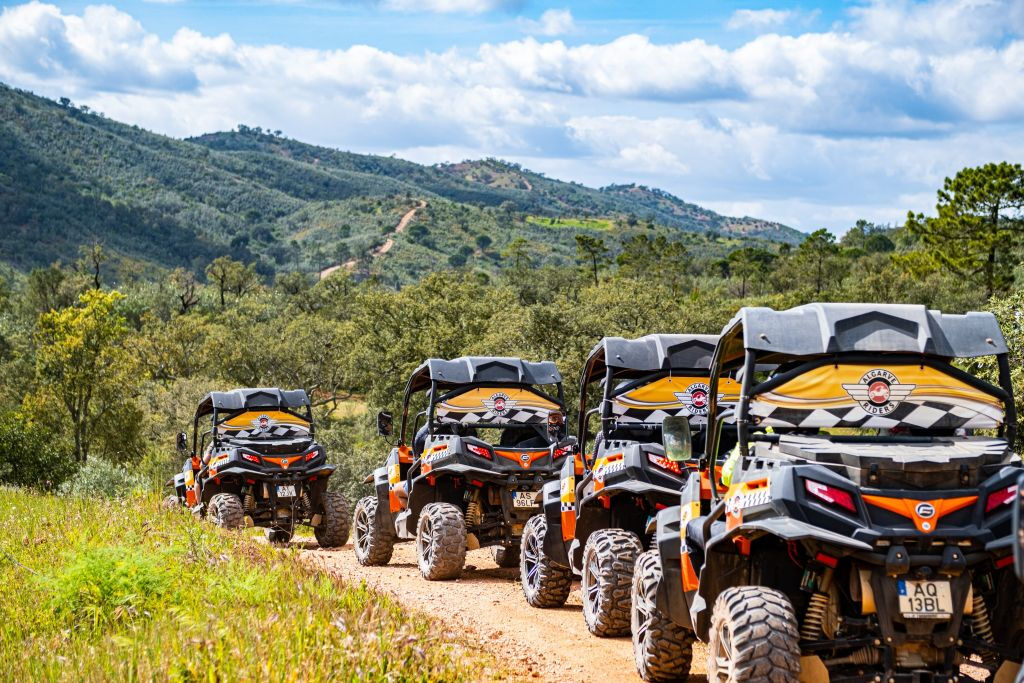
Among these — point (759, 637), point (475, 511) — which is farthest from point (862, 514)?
Result: point (475, 511)

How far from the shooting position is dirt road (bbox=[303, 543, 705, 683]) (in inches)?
329

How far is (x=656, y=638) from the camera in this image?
24.7ft

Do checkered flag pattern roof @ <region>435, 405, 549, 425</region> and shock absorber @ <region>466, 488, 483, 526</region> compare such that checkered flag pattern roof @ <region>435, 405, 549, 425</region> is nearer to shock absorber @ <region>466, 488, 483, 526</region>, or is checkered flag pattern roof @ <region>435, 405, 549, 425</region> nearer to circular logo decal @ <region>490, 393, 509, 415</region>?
circular logo decal @ <region>490, 393, 509, 415</region>

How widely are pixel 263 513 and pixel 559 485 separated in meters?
8.83

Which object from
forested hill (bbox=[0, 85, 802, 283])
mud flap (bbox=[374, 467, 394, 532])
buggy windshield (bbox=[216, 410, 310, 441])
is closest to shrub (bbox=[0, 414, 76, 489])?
buggy windshield (bbox=[216, 410, 310, 441])

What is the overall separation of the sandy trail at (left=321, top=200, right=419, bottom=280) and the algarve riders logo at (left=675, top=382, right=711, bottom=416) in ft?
427

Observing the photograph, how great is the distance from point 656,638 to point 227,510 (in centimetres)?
1130

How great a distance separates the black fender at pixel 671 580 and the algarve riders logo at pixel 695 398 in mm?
3775

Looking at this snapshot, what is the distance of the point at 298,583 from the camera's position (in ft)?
27.6

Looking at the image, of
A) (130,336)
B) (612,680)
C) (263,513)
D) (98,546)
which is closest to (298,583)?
(612,680)

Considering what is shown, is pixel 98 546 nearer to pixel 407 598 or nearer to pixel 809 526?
pixel 407 598

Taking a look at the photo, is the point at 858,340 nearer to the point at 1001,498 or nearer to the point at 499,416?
the point at 1001,498

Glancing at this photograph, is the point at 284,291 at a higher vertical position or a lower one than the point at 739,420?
higher

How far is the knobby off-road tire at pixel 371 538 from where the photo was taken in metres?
15.8
